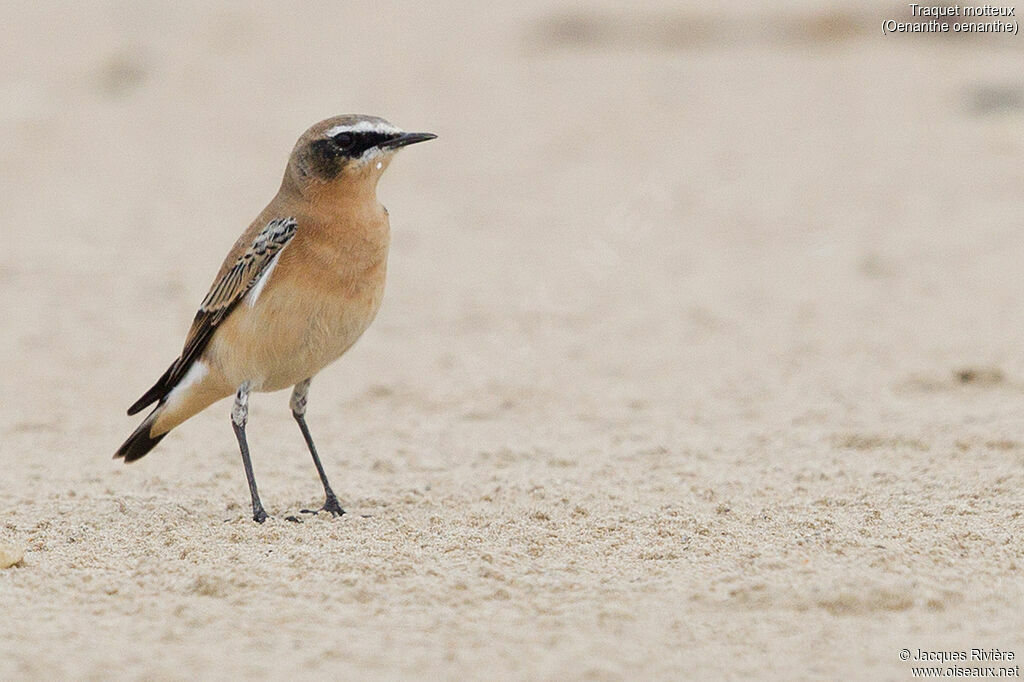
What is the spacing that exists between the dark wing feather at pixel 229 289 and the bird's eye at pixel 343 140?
43cm

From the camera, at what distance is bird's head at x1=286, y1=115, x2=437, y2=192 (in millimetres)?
6711

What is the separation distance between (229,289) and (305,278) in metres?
0.51

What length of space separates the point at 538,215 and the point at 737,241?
195 cm

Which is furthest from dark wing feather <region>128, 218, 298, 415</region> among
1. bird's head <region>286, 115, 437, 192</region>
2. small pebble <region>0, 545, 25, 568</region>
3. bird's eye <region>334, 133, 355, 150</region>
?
small pebble <region>0, 545, 25, 568</region>

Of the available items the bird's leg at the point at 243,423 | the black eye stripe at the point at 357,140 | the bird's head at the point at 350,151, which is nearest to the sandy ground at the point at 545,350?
the bird's leg at the point at 243,423

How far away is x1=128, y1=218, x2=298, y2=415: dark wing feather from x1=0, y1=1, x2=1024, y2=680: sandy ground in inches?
24.9

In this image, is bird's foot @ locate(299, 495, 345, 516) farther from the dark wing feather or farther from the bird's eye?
the bird's eye

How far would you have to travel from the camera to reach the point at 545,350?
406 inches

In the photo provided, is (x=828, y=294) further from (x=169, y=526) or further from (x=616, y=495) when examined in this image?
(x=169, y=526)

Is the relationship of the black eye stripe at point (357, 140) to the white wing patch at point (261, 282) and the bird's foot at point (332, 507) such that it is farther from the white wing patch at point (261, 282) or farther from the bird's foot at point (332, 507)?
the bird's foot at point (332, 507)

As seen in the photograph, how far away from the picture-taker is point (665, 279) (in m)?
11.7

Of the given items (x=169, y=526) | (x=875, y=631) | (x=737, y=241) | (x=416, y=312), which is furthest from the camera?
(x=737, y=241)

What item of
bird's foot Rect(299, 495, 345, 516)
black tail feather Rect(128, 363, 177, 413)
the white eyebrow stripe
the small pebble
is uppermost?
the white eyebrow stripe

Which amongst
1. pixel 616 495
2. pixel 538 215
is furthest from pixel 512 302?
pixel 616 495
